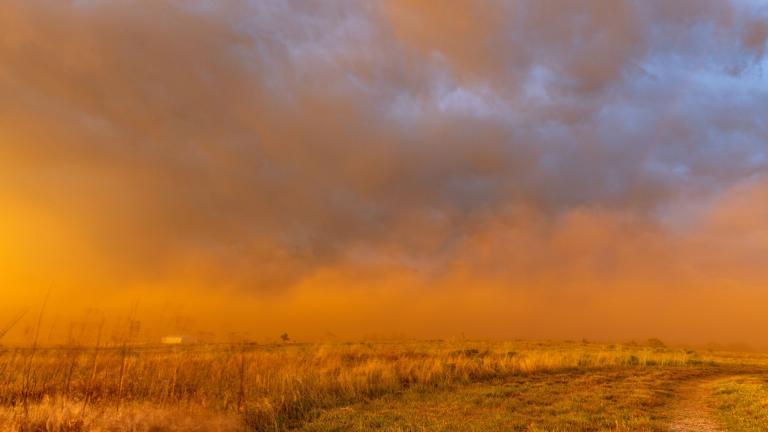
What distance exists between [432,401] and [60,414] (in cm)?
1149

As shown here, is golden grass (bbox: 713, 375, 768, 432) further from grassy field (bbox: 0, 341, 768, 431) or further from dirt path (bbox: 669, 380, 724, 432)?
dirt path (bbox: 669, 380, 724, 432)

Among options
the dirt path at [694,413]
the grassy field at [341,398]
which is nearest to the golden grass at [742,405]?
the grassy field at [341,398]

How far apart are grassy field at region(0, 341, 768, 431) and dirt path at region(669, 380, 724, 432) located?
201 mm

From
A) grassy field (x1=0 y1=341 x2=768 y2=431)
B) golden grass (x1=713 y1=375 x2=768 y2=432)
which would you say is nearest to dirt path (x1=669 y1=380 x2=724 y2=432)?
grassy field (x1=0 y1=341 x2=768 y2=431)

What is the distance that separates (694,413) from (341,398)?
11.8 m

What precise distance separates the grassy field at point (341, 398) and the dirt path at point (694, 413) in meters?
0.20

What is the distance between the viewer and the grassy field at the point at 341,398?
13.5 meters

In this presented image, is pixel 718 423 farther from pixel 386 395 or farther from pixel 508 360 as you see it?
pixel 508 360

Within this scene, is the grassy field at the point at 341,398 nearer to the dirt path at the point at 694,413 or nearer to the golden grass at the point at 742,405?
the golden grass at the point at 742,405

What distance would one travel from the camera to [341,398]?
1859cm

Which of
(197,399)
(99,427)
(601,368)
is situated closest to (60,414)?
(99,427)

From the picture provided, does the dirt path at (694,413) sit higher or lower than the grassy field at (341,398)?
lower

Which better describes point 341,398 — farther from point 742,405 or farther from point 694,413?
point 742,405

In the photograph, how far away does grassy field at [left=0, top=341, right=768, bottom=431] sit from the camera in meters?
13.5
